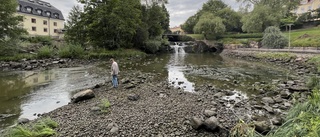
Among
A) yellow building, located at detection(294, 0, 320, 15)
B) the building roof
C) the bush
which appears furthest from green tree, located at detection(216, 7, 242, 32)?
the building roof

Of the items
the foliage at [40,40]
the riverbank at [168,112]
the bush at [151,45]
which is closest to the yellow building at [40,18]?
the foliage at [40,40]

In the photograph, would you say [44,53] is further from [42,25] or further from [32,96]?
[42,25]

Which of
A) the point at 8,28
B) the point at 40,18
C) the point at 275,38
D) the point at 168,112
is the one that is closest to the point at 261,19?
the point at 275,38

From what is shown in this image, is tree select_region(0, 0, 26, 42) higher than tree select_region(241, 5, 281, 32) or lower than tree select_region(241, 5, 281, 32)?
lower

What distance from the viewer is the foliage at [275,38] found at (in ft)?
123

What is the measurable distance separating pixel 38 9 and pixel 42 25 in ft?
15.5

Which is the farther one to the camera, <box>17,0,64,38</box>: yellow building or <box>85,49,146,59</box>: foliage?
<box>17,0,64,38</box>: yellow building

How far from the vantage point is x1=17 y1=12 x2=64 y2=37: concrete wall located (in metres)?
52.5

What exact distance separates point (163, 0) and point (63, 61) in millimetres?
29275

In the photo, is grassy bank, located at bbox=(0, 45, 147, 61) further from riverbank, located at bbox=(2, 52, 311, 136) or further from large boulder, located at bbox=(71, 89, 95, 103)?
large boulder, located at bbox=(71, 89, 95, 103)

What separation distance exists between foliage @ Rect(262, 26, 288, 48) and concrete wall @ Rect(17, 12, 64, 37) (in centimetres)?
5740

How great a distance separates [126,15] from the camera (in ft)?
115

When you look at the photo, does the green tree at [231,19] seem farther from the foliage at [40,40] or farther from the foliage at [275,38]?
the foliage at [40,40]

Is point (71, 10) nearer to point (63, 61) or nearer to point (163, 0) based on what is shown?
point (63, 61)
